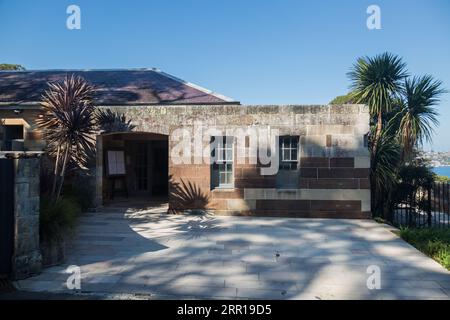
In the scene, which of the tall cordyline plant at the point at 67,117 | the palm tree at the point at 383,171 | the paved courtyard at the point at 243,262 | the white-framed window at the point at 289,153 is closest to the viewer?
the paved courtyard at the point at 243,262

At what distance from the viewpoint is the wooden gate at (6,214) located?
415cm

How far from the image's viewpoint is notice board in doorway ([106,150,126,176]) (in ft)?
35.4

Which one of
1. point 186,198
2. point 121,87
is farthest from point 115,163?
point 186,198

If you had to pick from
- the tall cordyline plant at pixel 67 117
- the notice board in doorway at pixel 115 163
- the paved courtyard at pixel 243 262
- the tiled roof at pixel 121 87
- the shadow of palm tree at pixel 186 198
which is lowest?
the paved courtyard at pixel 243 262

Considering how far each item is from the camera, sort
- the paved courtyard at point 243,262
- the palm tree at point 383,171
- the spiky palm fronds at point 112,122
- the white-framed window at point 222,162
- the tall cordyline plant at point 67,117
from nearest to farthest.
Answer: the paved courtyard at point 243,262
the tall cordyline plant at point 67,117
the white-framed window at point 222,162
the spiky palm fronds at point 112,122
the palm tree at point 383,171

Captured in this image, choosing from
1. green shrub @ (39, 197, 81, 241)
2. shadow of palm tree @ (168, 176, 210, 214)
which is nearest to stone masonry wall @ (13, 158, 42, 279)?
green shrub @ (39, 197, 81, 241)

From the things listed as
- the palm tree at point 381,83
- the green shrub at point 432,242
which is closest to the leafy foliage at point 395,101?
the palm tree at point 381,83

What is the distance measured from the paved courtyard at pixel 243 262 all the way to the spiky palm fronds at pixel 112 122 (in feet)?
9.37

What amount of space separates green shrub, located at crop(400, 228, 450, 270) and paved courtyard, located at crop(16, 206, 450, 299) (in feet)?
0.60

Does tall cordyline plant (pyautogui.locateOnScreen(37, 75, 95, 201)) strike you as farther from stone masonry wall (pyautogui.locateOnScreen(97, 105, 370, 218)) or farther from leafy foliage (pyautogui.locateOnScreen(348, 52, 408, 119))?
leafy foliage (pyautogui.locateOnScreen(348, 52, 408, 119))

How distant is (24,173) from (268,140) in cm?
610

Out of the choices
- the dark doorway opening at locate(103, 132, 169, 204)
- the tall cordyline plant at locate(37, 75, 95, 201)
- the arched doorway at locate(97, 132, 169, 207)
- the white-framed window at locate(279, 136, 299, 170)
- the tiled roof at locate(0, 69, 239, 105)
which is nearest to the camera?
the tall cordyline plant at locate(37, 75, 95, 201)

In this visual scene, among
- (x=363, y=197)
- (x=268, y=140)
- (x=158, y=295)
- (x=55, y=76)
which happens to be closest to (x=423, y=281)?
(x=158, y=295)

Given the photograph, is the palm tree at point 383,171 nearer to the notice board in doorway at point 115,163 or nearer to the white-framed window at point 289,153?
the white-framed window at point 289,153
